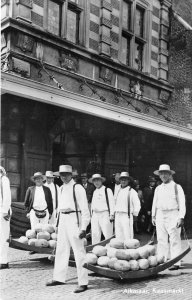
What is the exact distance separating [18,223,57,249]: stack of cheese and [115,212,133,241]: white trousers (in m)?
1.38

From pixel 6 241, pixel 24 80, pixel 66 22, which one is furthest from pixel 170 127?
pixel 6 241

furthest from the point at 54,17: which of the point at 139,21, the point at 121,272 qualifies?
the point at 121,272

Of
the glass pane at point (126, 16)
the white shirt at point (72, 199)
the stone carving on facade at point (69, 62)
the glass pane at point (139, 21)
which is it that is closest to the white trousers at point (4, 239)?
the white shirt at point (72, 199)

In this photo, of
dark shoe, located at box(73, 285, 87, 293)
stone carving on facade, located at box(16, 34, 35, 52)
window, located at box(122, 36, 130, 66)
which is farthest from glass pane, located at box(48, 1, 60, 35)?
dark shoe, located at box(73, 285, 87, 293)

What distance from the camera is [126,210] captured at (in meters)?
8.49

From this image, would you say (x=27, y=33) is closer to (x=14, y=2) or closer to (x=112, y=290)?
(x=14, y=2)

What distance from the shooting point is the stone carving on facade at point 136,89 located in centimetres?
1408

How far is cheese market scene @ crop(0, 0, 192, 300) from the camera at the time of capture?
20.0ft

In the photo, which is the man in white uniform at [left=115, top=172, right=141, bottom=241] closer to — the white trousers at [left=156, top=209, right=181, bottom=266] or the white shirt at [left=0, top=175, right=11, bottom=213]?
the white trousers at [left=156, top=209, right=181, bottom=266]

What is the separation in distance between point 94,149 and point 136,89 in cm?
259

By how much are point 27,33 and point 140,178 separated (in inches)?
251

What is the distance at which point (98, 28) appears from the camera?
42.5 ft

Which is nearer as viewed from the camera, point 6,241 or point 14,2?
point 6,241

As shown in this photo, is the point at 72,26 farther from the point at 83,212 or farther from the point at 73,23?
the point at 83,212
